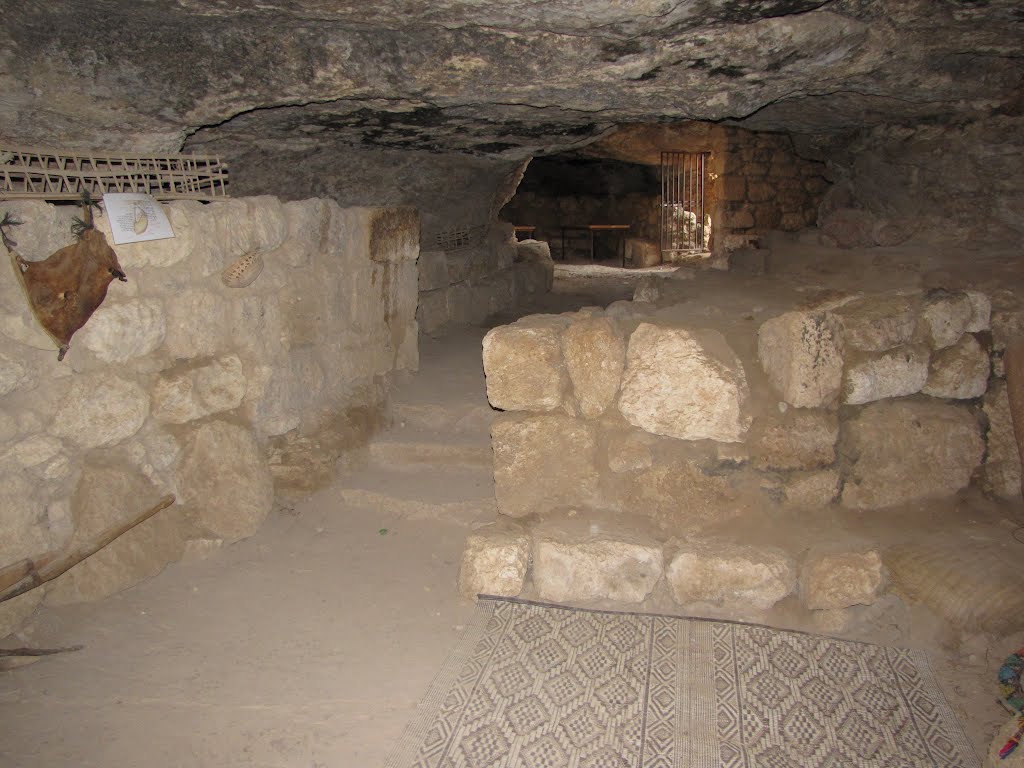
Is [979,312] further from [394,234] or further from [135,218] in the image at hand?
[135,218]

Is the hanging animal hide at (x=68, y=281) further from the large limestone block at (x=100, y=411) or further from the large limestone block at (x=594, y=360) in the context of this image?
the large limestone block at (x=594, y=360)

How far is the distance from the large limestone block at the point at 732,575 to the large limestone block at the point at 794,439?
357mm

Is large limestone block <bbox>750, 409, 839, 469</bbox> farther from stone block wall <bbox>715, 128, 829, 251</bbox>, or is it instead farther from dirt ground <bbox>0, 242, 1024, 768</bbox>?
stone block wall <bbox>715, 128, 829, 251</bbox>

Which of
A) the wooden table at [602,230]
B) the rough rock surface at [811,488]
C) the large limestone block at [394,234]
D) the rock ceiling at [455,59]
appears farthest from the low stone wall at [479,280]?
the wooden table at [602,230]

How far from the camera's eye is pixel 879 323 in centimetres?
283

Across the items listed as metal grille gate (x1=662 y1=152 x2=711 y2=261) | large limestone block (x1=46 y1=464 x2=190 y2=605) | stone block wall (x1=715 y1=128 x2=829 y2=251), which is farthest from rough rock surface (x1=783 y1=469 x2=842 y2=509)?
metal grille gate (x1=662 y1=152 x2=711 y2=261)

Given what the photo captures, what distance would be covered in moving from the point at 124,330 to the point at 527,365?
157cm

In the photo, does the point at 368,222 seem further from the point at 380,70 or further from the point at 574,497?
the point at 574,497

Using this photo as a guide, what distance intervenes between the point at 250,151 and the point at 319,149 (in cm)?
41

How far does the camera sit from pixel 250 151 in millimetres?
4188

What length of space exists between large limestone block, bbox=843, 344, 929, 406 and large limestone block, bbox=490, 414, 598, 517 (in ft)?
3.43

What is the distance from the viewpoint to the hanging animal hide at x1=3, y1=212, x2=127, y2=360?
2.40 m

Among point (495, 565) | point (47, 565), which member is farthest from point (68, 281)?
point (495, 565)

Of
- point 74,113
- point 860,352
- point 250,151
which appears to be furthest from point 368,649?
point 250,151
